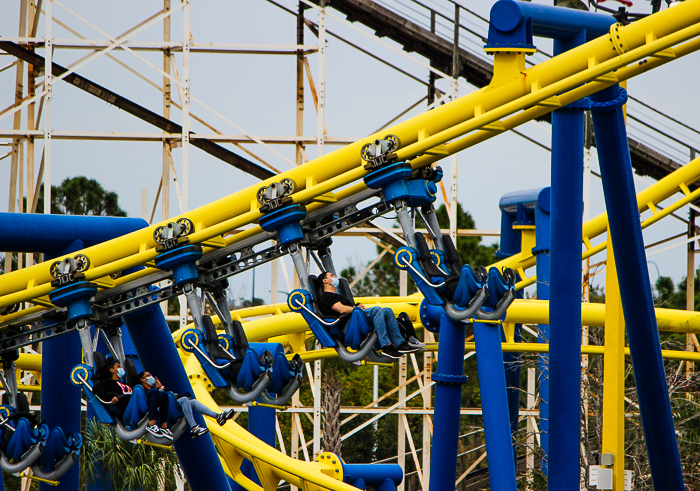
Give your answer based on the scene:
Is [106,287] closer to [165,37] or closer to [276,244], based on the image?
[276,244]

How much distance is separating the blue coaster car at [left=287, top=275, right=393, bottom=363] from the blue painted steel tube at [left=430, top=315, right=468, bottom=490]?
3.92 metres

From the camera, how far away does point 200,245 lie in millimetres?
6707

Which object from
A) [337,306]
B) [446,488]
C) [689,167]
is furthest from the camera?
[689,167]

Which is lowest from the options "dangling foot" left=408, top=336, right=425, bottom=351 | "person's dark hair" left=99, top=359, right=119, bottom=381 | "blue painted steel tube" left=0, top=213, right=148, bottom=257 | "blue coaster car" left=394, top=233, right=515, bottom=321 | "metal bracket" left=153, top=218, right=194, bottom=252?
"person's dark hair" left=99, top=359, right=119, bottom=381

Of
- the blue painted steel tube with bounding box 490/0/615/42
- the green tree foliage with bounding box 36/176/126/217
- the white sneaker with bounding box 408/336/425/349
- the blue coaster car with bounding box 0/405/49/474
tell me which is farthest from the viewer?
the green tree foliage with bounding box 36/176/126/217

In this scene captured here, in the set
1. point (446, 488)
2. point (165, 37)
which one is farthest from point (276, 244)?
point (165, 37)

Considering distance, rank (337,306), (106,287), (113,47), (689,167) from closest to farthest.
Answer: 1. (337,306)
2. (106,287)
3. (689,167)
4. (113,47)

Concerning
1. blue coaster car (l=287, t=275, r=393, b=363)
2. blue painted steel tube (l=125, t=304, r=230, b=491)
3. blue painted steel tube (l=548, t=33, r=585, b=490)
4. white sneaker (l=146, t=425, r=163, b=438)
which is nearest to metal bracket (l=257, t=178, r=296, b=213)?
blue coaster car (l=287, t=275, r=393, b=363)

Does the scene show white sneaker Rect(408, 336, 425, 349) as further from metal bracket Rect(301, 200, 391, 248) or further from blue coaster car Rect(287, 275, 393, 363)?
metal bracket Rect(301, 200, 391, 248)

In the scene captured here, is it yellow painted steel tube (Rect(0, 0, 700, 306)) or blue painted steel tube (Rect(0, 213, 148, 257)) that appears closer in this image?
yellow painted steel tube (Rect(0, 0, 700, 306))

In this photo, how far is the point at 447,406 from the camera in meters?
10.3

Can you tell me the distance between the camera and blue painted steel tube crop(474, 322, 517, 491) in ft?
28.6

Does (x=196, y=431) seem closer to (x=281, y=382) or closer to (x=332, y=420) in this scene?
(x=281, y=382)

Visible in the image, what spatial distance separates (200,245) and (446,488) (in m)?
4.73
